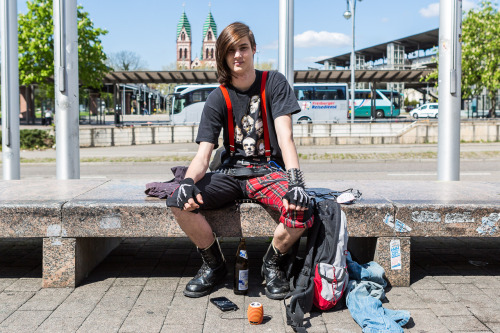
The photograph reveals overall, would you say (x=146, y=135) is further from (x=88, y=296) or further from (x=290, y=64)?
Answer: (x=88, y=296)

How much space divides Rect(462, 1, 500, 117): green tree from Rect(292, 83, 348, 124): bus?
8551 mm

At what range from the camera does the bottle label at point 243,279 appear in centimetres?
365

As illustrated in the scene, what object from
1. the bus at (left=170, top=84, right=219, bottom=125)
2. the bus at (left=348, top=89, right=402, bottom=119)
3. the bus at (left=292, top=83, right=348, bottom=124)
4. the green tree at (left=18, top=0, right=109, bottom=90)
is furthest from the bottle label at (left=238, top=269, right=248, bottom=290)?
the bus at (left=348, top=89, right=402, bottom=119)

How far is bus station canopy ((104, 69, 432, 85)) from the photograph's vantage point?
3219cm

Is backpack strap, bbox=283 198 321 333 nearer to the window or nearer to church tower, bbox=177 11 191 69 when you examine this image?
the window

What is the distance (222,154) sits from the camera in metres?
4.01

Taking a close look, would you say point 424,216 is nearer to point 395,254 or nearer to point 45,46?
point 395,254

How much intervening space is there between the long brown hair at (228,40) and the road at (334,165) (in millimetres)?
8205

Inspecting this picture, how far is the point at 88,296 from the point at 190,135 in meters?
21.9

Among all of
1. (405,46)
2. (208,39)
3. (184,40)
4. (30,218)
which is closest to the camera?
(30,218)

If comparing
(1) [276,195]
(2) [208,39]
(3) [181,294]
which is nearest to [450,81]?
(1) [276,195]

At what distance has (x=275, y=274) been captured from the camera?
3707 mm

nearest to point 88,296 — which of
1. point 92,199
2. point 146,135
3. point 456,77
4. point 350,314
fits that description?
point 92,199

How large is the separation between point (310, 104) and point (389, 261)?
121 ft
